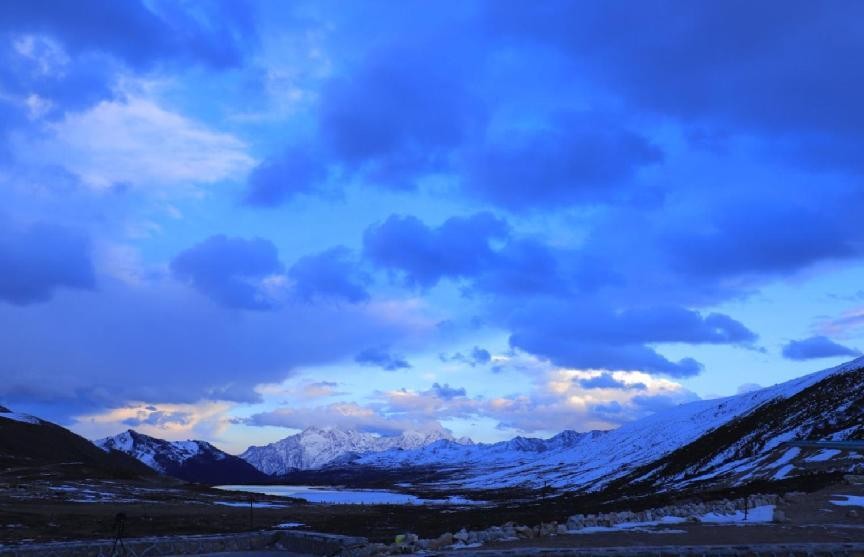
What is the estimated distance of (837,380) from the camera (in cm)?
11212

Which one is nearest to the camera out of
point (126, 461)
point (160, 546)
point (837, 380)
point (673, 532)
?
point (673, 532)

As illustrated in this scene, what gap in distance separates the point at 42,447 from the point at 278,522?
120793 millimetres

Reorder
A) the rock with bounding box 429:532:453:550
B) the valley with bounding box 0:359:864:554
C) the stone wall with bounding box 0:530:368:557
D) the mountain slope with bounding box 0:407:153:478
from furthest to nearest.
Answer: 1. the mountain slope with bounding box 0:407:153:478
2. the stone wall with bounding box 0:530:368:557
3. the valley with bounding box 0:359:864:554
4. the rock with bounding box 429:532:453:550

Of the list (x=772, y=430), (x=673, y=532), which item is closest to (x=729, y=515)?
(x=673, y=532)

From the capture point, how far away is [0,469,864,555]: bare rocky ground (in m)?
22.3

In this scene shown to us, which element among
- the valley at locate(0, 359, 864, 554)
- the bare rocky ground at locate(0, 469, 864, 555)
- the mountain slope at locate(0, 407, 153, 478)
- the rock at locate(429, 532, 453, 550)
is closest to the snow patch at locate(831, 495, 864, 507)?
the valley at locate(0, 359, 864, 554)

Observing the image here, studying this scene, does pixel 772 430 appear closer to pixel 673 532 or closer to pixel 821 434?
pixel 821 434

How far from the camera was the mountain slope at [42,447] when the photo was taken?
403 feet

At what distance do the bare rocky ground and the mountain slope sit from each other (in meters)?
38.0

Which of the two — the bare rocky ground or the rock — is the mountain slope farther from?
the rock

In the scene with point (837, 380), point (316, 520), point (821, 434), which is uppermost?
point (837, 380)

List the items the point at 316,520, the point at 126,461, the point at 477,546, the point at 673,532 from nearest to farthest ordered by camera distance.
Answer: the point at 477,546, the point at 673,532, the point at 316,520, the point at 126,461

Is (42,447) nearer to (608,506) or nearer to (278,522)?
(278,522)

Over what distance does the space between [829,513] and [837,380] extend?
97.8 meters
